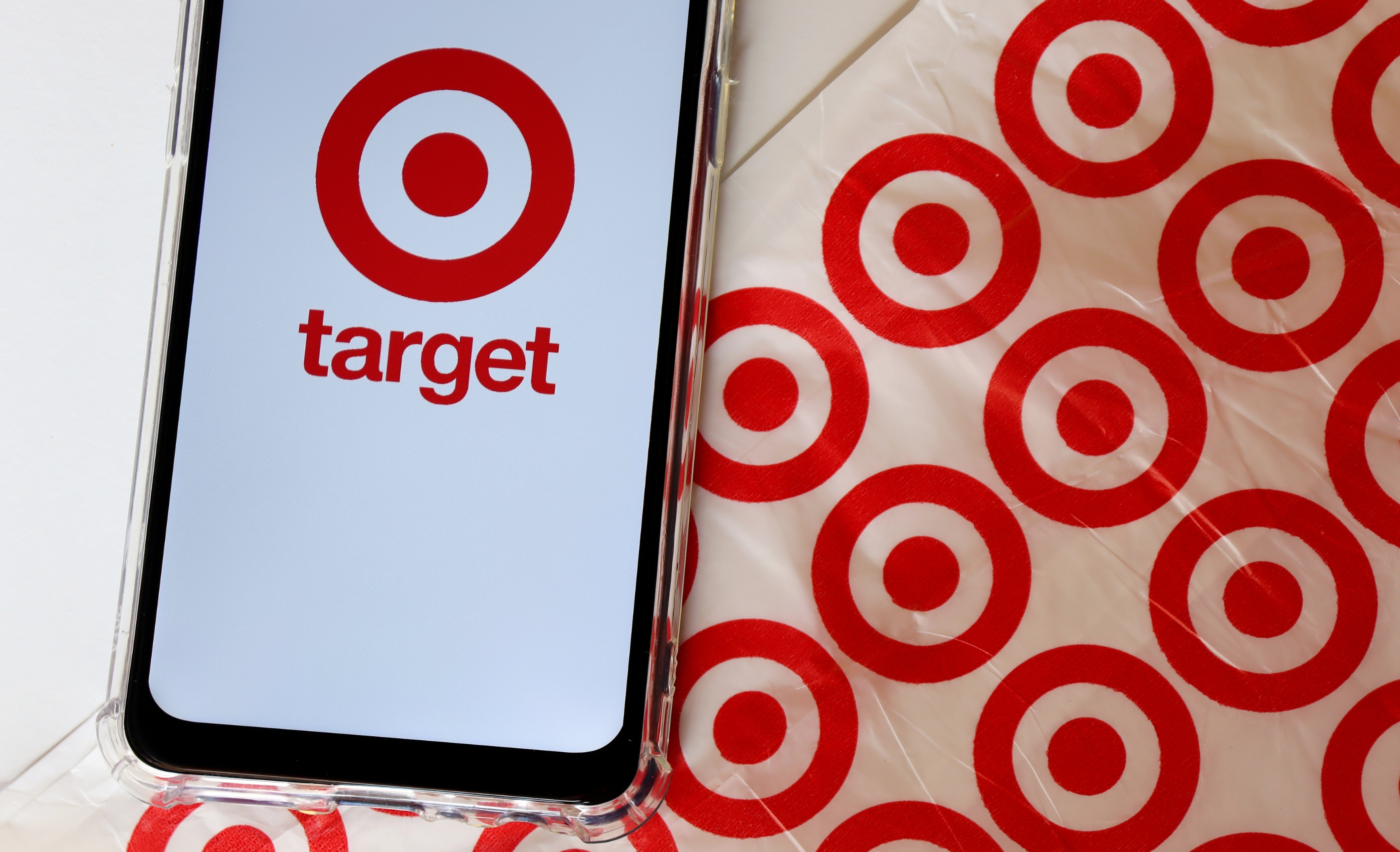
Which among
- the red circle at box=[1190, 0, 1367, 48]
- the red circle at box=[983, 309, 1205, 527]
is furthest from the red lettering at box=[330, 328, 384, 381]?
the red circle at box=[1190, 0, 1367, 48]

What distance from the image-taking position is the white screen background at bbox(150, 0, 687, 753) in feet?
0.91

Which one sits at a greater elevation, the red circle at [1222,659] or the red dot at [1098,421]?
the red dot at [1098,421]

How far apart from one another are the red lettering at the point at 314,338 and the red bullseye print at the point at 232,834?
16 cm

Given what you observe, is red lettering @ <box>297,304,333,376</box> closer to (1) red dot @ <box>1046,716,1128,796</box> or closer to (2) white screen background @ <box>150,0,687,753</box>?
(2) white screen background @ <box>150,0,687,753</box>

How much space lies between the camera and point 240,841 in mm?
293

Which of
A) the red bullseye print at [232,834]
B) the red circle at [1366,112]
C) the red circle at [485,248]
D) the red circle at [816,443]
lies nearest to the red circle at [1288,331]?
the red circle at [1366,112]

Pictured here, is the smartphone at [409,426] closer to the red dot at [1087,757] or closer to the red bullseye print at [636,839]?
the red bullseye print at [636,839]

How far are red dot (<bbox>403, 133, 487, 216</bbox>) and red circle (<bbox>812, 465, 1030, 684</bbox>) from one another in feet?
0.55

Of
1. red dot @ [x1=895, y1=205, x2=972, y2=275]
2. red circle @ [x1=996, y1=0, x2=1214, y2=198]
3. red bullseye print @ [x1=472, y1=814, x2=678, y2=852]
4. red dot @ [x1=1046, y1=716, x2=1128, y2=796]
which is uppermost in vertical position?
red circle @ [x1=996, y1=0, x2=1214, y2=198]

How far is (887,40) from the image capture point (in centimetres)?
30

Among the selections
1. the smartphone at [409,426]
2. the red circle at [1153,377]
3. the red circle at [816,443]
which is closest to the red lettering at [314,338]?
the smartphone at [409,426]

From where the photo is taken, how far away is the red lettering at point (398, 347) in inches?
11.0

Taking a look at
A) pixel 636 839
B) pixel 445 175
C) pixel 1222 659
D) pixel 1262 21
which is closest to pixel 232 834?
pixel 636 839

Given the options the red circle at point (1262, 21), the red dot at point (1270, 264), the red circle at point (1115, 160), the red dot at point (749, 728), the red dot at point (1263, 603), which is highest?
the red circle at point (1262, 21)
